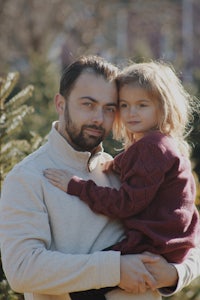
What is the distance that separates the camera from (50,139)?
4.23 meters

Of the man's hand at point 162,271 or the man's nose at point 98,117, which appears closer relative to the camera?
the man's hand at point 162,271

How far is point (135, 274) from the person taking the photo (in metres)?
3.88

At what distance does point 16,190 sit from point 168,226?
29.9 inches

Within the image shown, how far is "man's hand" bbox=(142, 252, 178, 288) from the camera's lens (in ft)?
13.0

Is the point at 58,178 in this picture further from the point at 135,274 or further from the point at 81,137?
the point at 135,274

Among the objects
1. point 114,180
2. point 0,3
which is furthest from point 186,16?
point 114,180

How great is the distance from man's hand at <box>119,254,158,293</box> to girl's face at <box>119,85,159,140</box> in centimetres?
72

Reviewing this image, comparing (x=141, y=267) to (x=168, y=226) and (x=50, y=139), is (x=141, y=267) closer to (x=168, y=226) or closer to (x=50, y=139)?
(x=168, y=226)

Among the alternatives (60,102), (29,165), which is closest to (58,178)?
(29,165)

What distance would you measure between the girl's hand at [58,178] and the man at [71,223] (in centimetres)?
3

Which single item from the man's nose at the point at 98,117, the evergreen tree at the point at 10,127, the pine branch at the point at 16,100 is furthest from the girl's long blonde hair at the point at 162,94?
the pine branch at the point at 16,100

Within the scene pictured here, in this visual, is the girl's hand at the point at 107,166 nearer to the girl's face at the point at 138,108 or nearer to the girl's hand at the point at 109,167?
the girl's hand at the point at 109,167

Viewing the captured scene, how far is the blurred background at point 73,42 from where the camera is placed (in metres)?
8.54

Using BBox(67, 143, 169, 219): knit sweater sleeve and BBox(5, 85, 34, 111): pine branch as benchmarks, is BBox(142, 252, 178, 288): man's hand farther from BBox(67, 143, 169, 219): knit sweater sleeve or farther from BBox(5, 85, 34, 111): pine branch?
BBox(5, 85, 34, 111): pine branch
